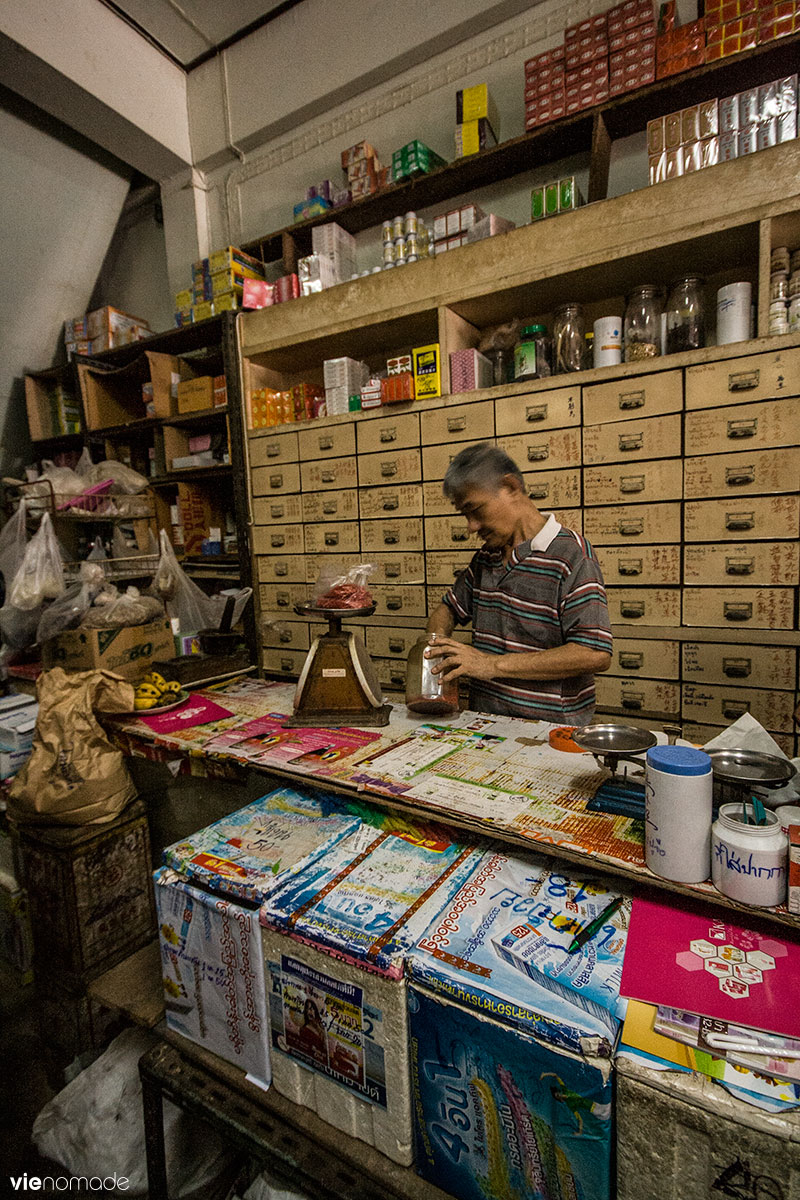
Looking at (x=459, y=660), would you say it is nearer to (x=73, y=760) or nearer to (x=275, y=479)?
(x=73, y=760)

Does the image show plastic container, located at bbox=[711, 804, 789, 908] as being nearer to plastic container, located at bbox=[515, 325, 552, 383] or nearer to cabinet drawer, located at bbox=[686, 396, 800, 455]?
cabinet drawer, located at bbox=[686, 396, 800, 455]

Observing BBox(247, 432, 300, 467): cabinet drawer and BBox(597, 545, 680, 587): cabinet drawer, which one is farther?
BBox(247, 432, 300, 467): cabinet drawer

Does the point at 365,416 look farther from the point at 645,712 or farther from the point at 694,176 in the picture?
the point at 645,712

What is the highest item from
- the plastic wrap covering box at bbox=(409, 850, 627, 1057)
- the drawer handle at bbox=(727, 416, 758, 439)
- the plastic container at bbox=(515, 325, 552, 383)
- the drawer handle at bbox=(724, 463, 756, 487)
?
the plastic container at bbox=(515, 325, 552, 383)

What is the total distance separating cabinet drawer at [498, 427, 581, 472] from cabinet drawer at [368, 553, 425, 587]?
2.44ft

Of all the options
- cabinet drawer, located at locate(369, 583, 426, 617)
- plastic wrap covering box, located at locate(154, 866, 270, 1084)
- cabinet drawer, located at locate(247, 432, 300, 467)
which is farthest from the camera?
cabinet drawer, located at locate(247, 432, 300, 467)

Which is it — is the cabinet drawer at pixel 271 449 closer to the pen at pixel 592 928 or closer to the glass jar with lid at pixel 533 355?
the glass jar with lid at pixel 533 355

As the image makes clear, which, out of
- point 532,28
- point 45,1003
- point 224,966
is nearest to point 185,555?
point 45,1003

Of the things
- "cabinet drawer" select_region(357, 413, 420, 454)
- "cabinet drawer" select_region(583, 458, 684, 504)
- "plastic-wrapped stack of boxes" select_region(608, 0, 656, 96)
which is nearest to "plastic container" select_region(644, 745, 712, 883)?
"cabinet drawer" select_region(583, 458, 684, 504)

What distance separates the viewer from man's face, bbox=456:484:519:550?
5.88ft

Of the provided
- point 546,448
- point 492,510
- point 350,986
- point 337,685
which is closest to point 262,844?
point 350,986

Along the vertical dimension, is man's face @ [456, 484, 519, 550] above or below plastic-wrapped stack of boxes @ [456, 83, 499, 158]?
below

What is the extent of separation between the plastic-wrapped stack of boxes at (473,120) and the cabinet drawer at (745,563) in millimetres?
2416

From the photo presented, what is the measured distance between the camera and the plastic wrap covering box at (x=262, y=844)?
107 cm
